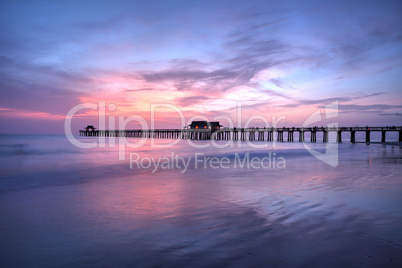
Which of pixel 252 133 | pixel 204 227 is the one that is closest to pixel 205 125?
pixel 252 133

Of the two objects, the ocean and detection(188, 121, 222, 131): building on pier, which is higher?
detection(188, 121, 222, 131): building on pier

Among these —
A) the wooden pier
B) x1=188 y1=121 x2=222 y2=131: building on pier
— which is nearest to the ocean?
the wooden pier

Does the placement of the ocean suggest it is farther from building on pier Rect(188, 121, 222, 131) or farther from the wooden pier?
building on pier Rect(188, 121, 222, 131)

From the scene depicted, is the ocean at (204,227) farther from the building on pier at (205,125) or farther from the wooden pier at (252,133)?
the building on pier at (205,125)

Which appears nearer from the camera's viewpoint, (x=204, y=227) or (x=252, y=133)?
(x=204, y=227)

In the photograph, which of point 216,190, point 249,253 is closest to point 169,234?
point 249,253

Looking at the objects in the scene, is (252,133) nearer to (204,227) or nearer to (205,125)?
(205,125)

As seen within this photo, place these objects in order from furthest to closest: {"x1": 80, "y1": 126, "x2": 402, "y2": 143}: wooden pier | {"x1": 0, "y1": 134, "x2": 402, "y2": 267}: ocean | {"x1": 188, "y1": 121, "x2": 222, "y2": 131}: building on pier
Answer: {"x1": 188, "y1": 121, "x2": 222, "y2": 131}: building on pier
{"x1": 80, "y1": 126, "x2": 402, "y2": 143}: wooden pier
{"x1": 0, "y1": 134, "x2": 402, "y2": 267}: ocean

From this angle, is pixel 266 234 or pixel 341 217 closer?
pixel 266 234

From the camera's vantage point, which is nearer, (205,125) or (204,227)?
(204,227)

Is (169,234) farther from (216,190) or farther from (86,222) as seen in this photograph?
(216,190)

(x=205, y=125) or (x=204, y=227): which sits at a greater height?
(x=205, y=125)

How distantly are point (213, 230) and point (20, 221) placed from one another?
3427mm

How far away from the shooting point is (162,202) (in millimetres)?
5988
